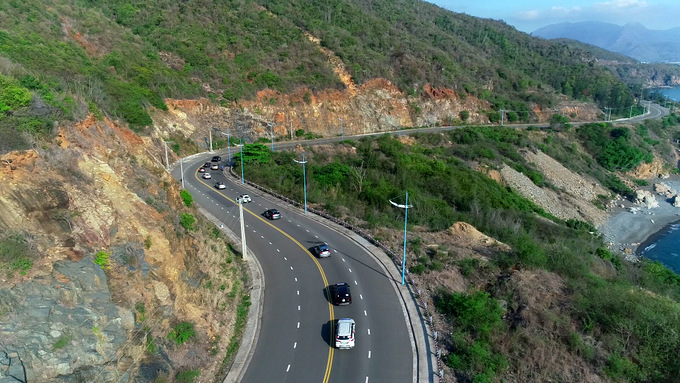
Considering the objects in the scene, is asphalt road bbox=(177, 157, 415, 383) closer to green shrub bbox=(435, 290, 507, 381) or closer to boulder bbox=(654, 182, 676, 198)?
green shrub bbox=(435, 290, 507, 381)

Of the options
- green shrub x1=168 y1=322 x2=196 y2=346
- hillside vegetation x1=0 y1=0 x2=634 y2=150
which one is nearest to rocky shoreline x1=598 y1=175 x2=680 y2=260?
hillside vegetation x1=0 y1=0 x2=634 y2=150

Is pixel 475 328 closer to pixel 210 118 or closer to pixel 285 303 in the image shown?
pixel 285 303

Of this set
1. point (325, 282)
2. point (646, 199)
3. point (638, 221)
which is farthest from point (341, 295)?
point (646, 199)

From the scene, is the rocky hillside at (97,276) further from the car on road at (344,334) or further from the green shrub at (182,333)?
the car on road at (344,334)

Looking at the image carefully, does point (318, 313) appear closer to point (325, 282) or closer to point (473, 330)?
point (325, 282)

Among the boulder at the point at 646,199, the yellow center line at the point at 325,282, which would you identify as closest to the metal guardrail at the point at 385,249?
the yellow center line at the point at 325,282

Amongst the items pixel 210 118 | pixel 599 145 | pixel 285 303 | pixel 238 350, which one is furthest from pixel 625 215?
pixel 210 118
